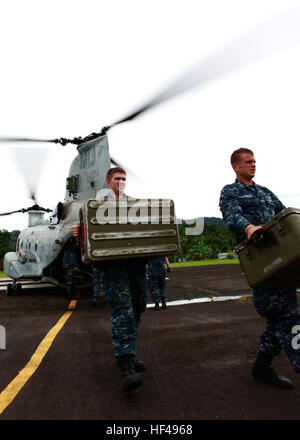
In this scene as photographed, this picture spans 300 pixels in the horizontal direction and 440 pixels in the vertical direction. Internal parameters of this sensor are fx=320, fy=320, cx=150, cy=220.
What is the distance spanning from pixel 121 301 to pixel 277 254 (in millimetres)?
1550

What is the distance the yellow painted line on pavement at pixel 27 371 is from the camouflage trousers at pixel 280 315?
89.3 inches

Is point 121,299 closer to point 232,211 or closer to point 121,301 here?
point 121,301

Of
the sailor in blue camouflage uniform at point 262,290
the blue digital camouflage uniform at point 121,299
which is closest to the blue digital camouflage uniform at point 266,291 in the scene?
the sailor in blue camouflage uniform at point 262,290

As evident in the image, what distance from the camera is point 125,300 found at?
3178mm

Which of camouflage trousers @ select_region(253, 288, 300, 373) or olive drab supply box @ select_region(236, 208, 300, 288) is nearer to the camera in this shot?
olive drab supply box @ select_region(236, 208, 300, 288)

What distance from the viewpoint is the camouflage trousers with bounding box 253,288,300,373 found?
262 centimetres

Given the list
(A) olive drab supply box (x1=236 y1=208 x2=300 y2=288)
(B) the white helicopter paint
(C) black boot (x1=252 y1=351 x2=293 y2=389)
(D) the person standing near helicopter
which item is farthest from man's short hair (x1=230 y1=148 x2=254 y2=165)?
(B) the white helicopter paint

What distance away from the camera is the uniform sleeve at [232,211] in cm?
284

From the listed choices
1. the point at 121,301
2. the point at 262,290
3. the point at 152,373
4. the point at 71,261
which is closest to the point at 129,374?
the point at 152,373

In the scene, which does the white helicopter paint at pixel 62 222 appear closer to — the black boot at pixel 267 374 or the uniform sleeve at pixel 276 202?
the uniform sleeve at pixel 276 202

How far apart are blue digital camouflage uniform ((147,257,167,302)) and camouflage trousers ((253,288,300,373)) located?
160 inches

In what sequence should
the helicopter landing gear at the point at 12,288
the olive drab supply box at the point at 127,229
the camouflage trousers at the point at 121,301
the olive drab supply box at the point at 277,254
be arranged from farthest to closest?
the helicopter landing gear at the point at 12,288 → the camouflage trousers at the point at 121,301 → the olive drab supply box at the point at 127,229 → the olive drab supply box at the point at 277,254

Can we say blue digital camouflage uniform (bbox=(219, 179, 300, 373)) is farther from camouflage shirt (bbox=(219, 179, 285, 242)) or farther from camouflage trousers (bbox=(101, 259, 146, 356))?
camouflage trousers (bbox=(101, 259, 146, 356))

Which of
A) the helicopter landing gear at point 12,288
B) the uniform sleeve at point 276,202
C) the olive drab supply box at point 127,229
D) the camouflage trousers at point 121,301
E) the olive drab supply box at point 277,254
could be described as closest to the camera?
the olive drab supply box at point 277,254
